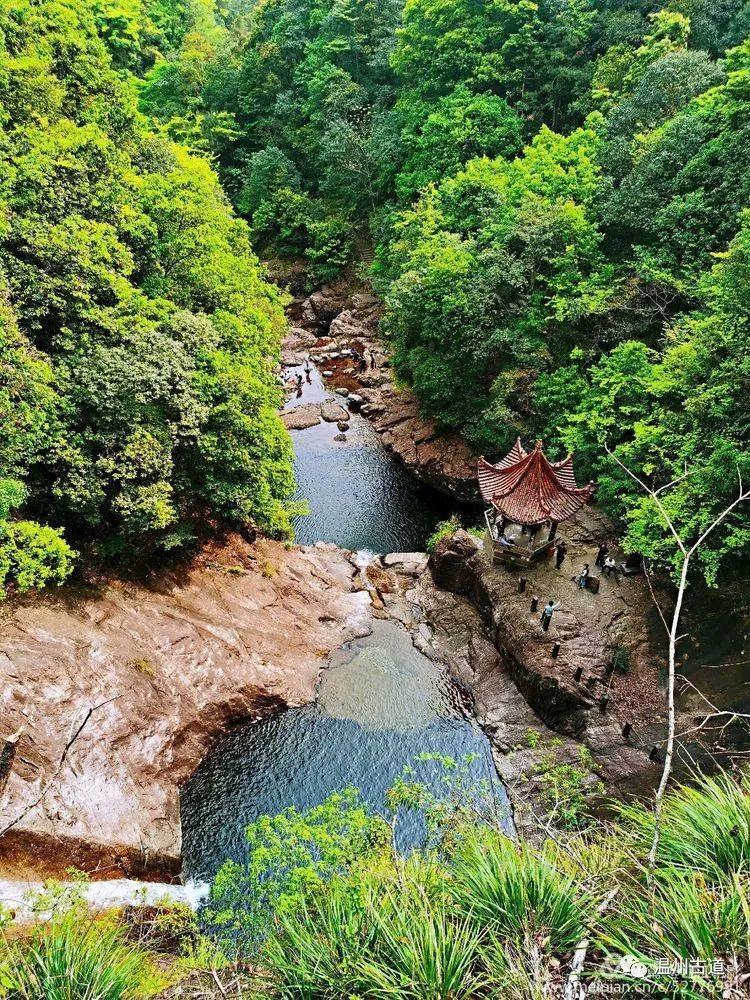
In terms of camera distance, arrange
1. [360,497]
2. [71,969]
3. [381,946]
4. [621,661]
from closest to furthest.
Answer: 1. [71,969]
2. [381,946]
3. [621,661]
4. [360,497]

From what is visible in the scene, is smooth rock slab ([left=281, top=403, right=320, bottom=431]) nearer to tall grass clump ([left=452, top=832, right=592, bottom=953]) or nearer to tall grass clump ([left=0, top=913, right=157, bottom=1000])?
tall grass clump ([left=0, top=913, right=157, bottom=1000])

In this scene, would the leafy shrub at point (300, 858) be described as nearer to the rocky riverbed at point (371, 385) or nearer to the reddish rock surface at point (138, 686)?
the reddish rock surface at point (138, 686)

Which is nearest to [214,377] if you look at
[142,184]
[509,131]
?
[142,184]

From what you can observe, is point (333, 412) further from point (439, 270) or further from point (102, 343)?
point (102, 343)

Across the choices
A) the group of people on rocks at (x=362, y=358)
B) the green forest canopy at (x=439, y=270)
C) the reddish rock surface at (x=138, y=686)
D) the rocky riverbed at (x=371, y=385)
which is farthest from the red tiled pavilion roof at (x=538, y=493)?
the group of people on rocks at (x=362, y=358)

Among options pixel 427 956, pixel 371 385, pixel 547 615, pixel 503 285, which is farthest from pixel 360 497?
pixel 427 956

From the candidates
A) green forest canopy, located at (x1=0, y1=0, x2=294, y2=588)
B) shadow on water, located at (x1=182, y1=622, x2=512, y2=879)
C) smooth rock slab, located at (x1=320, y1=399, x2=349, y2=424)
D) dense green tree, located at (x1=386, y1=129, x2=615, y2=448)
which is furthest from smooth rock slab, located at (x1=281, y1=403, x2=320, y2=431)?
shadow on water, located at (x1=182, y1=622, x2=512, y2=879)
